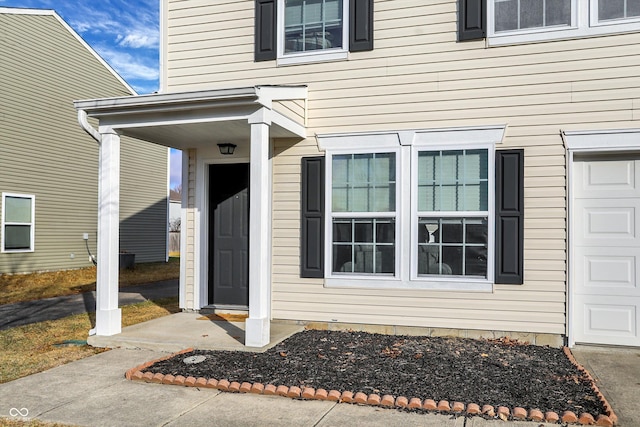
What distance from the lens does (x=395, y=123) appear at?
6324 millimetres

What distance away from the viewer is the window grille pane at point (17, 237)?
12.7 m

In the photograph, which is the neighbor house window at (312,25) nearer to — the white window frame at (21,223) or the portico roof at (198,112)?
the portico roof at (198,112)

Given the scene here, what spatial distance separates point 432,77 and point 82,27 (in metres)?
12.5

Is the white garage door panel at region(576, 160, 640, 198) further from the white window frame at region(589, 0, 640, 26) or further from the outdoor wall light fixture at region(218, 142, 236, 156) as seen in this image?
the outdoor wall light fixture at region(218, 142, 236, 156)

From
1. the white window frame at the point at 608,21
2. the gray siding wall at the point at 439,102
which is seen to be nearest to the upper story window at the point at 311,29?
the gray siding wall at the point at 439,102

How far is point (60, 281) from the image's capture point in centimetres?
1281

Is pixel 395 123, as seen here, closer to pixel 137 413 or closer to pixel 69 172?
pixel 137 413

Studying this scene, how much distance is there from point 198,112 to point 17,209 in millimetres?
9381

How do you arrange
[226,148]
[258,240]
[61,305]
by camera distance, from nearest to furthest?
1. [258,240]
2. [226,148]
3. [61,305]

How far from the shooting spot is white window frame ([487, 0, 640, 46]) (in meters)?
5.55

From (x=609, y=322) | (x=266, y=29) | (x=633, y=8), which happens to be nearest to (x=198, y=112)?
(x=266, y=29)

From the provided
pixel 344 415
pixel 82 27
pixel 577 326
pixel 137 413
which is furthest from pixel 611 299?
pixel 82 27

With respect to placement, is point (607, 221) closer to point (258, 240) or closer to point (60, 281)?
point (258, 240)

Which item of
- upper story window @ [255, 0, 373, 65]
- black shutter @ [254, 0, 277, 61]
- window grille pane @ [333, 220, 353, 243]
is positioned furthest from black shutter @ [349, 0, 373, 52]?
window grille pane @ [333, 220, 353, 243]
